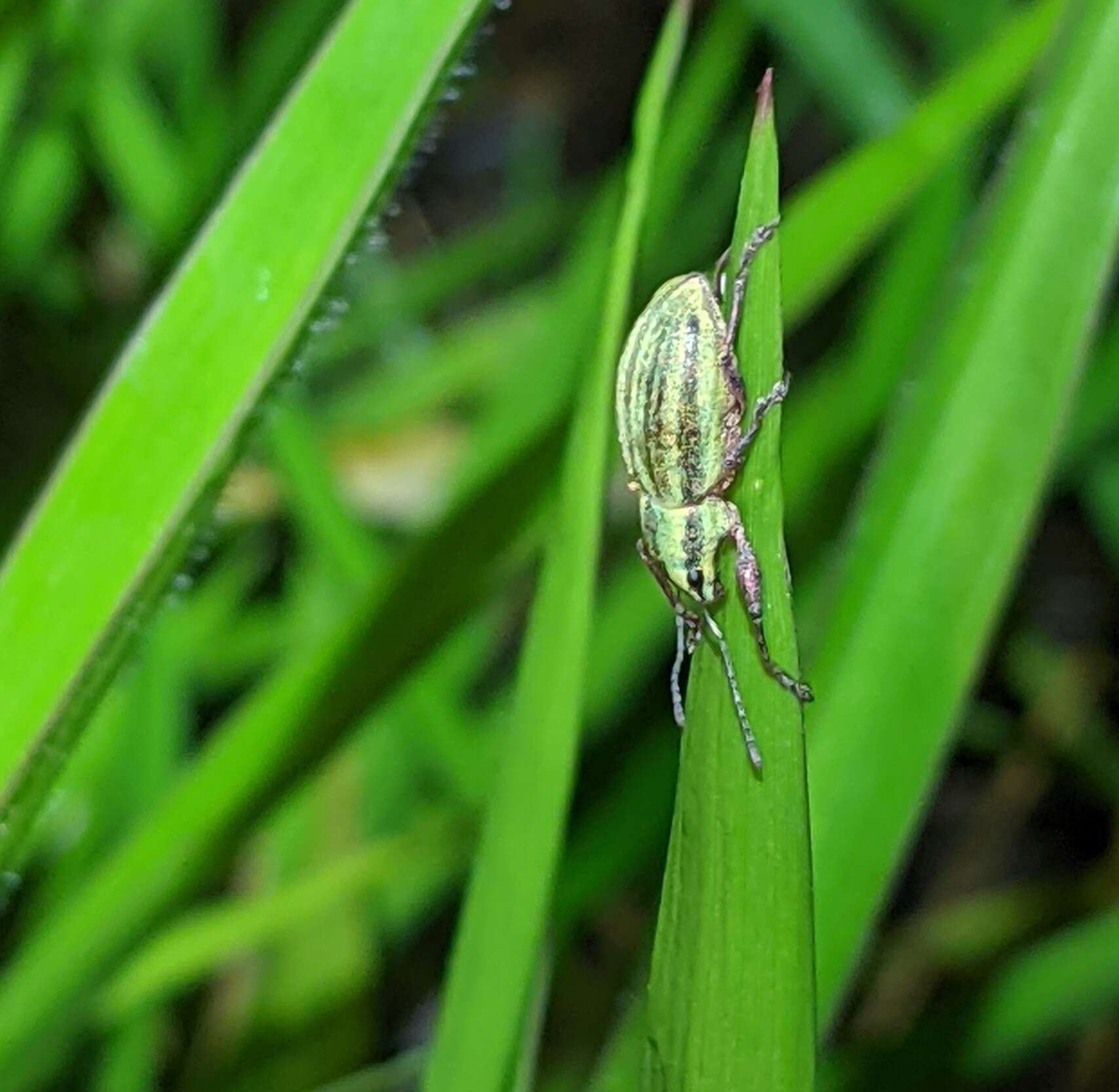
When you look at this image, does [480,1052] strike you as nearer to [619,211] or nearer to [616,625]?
[619,211]

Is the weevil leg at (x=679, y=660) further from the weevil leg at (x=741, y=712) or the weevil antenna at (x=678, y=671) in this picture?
the weevil leg at (x=741, y=712)

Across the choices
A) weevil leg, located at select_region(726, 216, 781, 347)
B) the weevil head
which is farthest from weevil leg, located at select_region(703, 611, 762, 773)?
the weevil head

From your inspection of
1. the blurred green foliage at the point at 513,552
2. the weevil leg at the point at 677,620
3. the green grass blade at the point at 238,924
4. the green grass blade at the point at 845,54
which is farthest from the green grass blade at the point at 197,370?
the green grass blade at the point at 845,54

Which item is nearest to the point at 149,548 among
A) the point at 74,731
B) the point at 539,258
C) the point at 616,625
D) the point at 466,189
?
the point at 74,731

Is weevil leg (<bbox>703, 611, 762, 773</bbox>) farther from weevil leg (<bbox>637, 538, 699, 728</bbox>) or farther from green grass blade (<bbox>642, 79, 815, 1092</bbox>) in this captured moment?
weevil leg (<bbox>637, 538, 699, 728</bbox>)

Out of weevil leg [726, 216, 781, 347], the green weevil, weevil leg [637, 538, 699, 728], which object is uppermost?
weevil leg [726, 216, 781, 347]

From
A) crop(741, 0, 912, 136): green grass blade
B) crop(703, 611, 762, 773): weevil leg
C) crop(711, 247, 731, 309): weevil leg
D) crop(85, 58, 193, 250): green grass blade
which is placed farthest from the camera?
crop(85, 58, 193, 250): green grass blade
